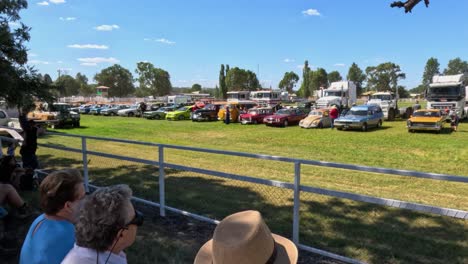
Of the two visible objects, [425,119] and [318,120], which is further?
[318,120]

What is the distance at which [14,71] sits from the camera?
7.77 m

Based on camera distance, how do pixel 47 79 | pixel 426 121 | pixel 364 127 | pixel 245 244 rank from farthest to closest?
pixel 364 127 < pixel 426 121 < pixel 47 79 < pixel 245 244

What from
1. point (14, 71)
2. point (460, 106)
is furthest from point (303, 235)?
point (460, 106)

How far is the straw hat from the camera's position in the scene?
1336 millimetres

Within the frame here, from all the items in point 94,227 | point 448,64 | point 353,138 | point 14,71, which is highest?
point 448,64

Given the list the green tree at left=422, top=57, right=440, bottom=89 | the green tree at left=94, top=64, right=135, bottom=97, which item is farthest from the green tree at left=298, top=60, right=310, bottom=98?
the green tree at left=422, top=57, right=440, bottom=89

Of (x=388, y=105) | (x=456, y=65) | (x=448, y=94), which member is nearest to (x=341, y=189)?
(x=448, y=94)

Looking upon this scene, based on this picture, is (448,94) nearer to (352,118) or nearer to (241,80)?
(352,118)

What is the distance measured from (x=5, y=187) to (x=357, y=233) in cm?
492

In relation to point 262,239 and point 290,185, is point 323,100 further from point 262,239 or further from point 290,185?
point 262,239

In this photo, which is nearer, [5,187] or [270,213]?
[5,187]

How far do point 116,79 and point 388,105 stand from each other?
108907mm

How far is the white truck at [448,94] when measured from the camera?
2580cm

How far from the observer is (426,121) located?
19812 mm
